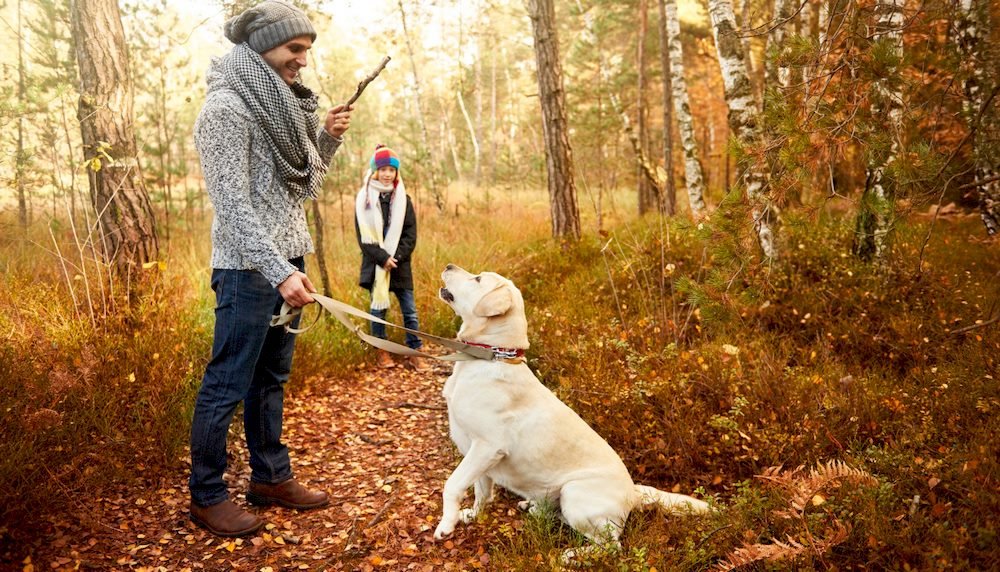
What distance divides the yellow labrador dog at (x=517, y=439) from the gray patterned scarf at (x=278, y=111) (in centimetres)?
112

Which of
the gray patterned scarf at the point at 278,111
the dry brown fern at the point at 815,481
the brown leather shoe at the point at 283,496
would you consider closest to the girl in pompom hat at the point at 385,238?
the brown leather shoe at the point at 283,496

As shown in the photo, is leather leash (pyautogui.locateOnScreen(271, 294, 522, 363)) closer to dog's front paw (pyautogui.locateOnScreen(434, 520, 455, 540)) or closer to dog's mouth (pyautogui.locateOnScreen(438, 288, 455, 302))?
dog's mouth (pyautogui.locateOnScreen(438, 288, 455, 302))

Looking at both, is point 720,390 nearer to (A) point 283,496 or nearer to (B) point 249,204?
(A) point 283,496

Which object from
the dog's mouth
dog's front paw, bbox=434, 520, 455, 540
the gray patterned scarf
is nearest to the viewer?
the gray patterned scarf

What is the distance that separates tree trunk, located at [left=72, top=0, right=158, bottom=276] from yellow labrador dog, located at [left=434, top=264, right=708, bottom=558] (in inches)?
Result: 131

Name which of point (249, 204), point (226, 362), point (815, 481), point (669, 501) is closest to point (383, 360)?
point (226, 362)

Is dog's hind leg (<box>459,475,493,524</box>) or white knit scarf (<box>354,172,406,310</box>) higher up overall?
white knit scarf (<box>354,172,406,310</box>)

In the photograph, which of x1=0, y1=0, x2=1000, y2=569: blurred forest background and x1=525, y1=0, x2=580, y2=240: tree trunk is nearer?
x1=0, y1=0, x2=1000, y2=569: blurred forest background

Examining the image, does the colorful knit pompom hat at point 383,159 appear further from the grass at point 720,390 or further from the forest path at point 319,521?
the forest path at point 319,521

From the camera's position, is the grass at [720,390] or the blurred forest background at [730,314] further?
the blurred forest background at [730,314]

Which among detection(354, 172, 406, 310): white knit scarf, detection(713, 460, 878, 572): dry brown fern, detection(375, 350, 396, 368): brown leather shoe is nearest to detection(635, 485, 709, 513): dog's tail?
detection(713, 460, 878, 572): dry brown fern

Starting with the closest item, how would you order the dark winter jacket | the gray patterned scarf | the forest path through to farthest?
1. the gray patterned scarf
2. the forest path
3. the dark winter jacket

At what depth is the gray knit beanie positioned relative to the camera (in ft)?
9.73

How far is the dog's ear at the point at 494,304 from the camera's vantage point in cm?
335
